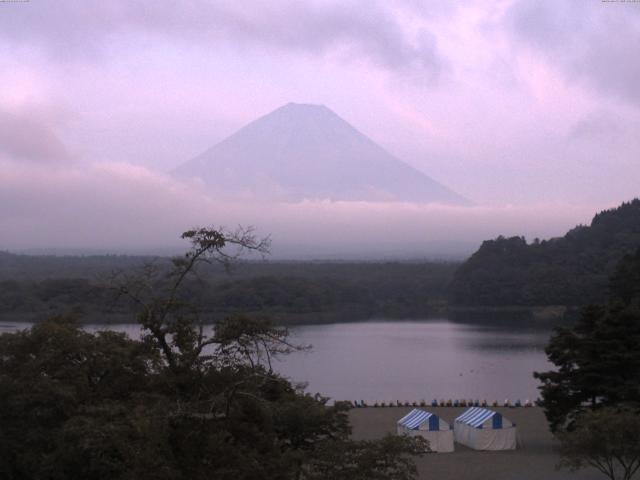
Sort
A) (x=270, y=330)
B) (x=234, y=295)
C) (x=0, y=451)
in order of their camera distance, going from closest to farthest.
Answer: (x=270, y=330), (x=0, y=451), (x=234, y=295)

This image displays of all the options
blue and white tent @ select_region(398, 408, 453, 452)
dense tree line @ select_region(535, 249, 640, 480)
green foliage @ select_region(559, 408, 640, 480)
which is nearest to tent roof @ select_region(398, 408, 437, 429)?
blue and white tent @ select_region(398, 408, 453, 452)

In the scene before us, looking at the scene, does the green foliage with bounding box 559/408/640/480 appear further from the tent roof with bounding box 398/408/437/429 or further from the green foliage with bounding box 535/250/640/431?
the tent roof with bounding box 398/408/437/429

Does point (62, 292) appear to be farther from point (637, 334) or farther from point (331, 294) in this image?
point (637, 334)

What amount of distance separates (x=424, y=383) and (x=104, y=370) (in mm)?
17471

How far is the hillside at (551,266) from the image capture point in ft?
178

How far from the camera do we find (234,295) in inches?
1889

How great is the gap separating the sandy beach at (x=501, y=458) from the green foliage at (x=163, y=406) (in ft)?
18.8

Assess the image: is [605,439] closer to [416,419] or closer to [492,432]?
[492,432]

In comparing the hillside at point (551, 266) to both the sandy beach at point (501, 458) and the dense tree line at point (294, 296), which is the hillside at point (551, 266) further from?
the sandy beach at point (501, 458)

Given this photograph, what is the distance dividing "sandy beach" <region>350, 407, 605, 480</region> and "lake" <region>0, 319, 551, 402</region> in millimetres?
2391

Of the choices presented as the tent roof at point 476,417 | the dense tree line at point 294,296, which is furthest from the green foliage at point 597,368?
the dense tree line at point 294,296

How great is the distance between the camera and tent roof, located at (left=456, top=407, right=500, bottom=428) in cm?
1332

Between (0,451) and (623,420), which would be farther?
(623,420)

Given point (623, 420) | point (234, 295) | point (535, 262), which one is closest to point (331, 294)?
point (234, 295)
